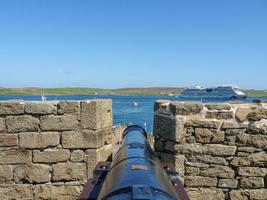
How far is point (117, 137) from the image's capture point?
766cm

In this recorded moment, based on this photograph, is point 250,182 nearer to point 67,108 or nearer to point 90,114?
point 90,114

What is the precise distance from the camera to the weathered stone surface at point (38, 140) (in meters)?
5.71

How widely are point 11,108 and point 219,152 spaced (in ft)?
9.86

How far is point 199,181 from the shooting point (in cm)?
→ 581

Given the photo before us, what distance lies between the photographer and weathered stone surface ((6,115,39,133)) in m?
5.69

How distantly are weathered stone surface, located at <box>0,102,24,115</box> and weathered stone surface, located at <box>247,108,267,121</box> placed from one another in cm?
325

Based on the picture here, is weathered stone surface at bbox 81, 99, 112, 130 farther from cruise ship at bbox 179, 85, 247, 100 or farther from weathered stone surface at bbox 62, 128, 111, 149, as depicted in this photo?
cruise ship at bbox 179, 85, 247, 100

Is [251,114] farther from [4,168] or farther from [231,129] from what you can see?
[4,168]

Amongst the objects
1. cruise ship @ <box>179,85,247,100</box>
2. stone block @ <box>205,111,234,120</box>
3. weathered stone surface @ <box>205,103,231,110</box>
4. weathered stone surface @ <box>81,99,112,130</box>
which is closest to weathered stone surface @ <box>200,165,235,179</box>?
stone block @ <box>205,111,234,120</box>

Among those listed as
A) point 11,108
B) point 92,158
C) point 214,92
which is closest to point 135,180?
point 92,158

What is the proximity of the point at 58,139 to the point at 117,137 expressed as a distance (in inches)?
82.5

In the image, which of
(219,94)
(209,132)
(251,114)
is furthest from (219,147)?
(219,94)

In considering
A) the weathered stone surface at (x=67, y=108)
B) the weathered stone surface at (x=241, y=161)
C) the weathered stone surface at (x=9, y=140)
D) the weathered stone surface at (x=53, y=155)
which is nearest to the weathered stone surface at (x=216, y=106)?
the weathered stone surface at (x=241, y=161)

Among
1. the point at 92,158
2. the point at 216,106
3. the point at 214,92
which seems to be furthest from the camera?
the point at 214,92
